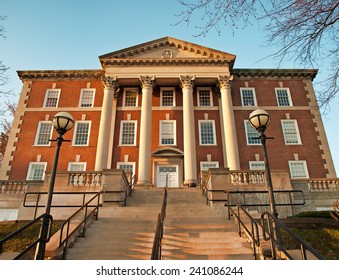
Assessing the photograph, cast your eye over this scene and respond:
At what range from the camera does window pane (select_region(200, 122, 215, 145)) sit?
2791cm

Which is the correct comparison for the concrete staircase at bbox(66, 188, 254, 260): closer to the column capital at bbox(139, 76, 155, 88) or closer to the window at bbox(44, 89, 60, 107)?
the column capital at bbox(139, 76, 155, 88)

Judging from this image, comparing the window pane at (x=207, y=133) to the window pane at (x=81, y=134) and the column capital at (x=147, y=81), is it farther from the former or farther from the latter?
the window pane at (x=81, y=134)

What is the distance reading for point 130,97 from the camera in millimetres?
30203

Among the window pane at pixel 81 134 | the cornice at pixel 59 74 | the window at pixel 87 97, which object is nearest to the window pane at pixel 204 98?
the cornice at pixel 59 74

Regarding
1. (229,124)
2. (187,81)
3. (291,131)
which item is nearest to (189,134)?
(229,124)

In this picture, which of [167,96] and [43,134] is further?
[167,96]

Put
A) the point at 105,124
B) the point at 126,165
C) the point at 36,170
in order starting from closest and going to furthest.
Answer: the point at 105,124 < the point at 36,170 < the point at 126,165

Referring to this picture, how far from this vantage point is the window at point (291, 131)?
27.5 m

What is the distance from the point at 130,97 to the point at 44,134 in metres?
9.08

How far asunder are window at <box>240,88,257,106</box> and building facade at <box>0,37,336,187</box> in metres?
0.10

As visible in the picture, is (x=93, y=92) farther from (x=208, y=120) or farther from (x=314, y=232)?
(x=314, y=232)

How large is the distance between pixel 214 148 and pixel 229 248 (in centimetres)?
1947

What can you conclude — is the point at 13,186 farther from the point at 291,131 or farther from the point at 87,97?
the point at 291,131

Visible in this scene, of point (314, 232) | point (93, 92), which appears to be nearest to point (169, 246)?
point (314, 232)
